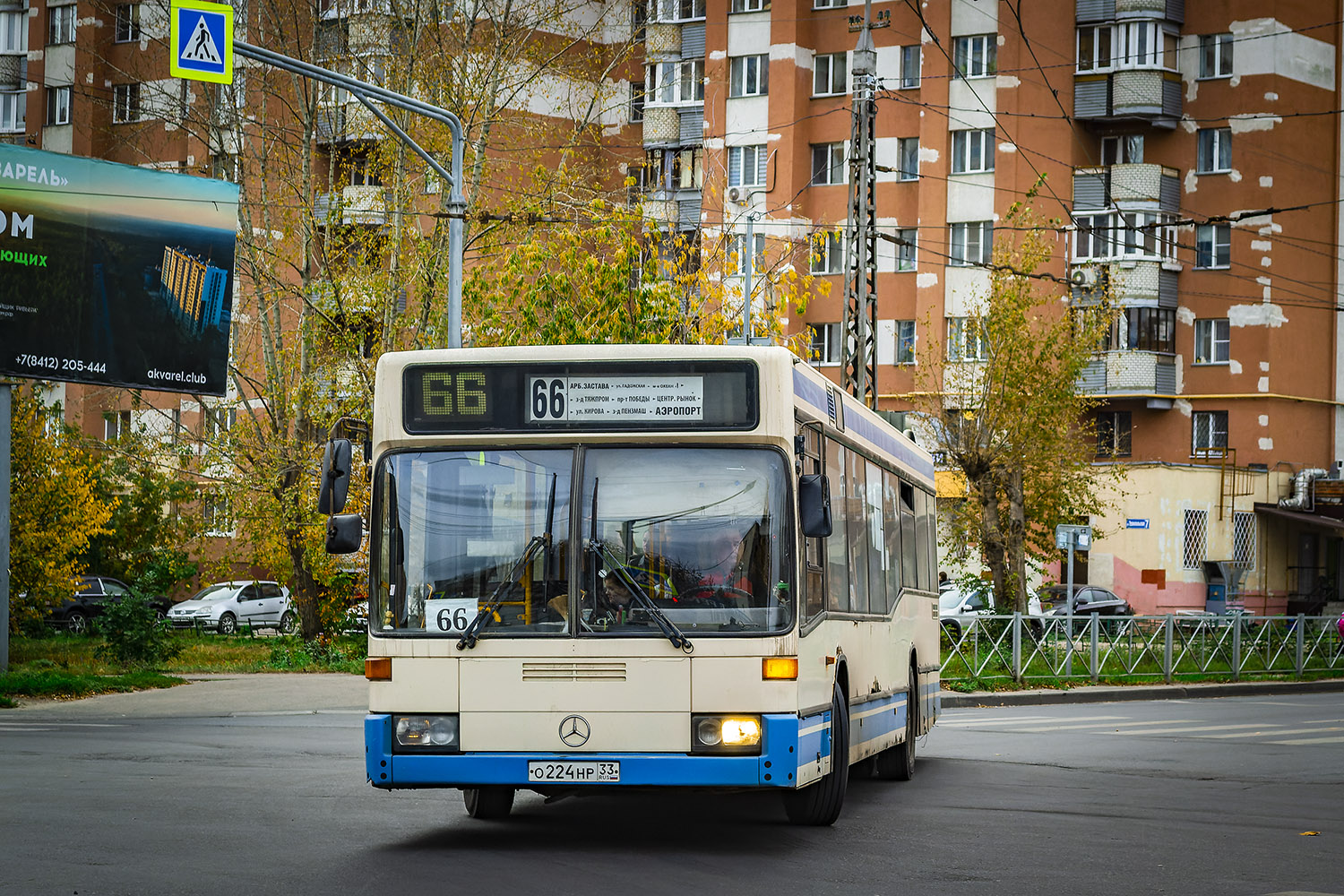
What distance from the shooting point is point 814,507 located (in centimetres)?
978

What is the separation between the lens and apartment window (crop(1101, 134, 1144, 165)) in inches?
2205

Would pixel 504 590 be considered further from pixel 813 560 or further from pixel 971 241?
pixel 971 241

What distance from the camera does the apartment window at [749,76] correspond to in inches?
2277

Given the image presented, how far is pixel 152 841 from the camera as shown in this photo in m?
10.0

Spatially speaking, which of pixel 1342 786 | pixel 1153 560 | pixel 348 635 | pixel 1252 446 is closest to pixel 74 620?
pixel 348 635

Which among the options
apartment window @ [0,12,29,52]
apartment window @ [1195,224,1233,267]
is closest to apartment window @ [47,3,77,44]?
apartment window @ [0,12,29,52]

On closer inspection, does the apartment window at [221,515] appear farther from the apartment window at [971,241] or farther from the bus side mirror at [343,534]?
the apartment window at [971,241]

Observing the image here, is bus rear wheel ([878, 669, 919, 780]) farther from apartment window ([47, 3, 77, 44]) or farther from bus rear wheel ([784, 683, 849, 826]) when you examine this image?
apartment window ([47, 3, 77, 44])

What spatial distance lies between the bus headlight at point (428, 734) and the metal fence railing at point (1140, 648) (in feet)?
62.9

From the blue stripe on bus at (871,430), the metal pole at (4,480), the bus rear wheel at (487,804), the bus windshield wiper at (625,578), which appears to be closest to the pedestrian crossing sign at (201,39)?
the blue stripe on bus at (871,430)

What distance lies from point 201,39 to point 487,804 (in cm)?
934

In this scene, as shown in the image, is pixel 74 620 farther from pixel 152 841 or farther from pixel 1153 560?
pixel 152 841

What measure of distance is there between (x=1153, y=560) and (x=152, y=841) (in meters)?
45.1

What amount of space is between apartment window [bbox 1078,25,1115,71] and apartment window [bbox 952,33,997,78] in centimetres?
284
